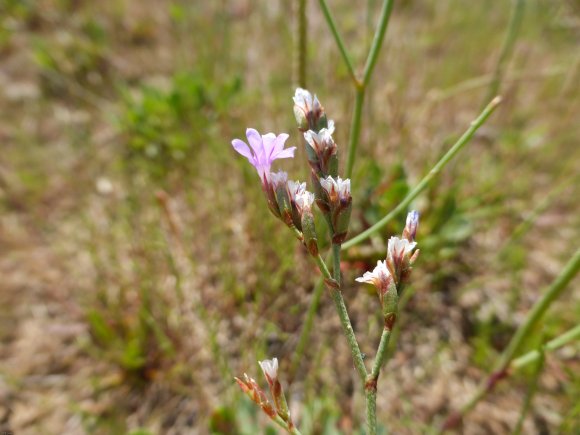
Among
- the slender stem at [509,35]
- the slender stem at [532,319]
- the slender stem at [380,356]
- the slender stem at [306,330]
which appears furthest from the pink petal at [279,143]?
the slender stem at [509,35]

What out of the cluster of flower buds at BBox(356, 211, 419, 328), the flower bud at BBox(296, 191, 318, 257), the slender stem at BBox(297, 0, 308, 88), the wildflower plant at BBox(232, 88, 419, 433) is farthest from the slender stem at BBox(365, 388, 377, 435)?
the slender stem at BBox(297, 0, 308, 88)

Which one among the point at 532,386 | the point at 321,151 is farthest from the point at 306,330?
the point at 321,151

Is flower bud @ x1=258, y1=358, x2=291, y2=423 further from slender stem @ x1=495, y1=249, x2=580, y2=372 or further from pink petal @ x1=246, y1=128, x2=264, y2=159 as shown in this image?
slender stem @ x1=495, y1=249, x2=580, y2=372

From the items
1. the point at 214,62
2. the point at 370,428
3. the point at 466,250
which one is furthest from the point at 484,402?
the point at 214,62

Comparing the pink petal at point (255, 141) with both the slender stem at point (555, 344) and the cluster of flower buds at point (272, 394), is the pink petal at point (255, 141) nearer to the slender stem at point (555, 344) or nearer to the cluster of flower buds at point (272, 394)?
the cluster of flower buds at point (272, 394)

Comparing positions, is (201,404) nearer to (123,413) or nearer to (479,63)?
(123,413)

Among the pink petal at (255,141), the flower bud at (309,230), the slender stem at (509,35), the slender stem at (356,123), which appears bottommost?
the flower bud at (309,230)
